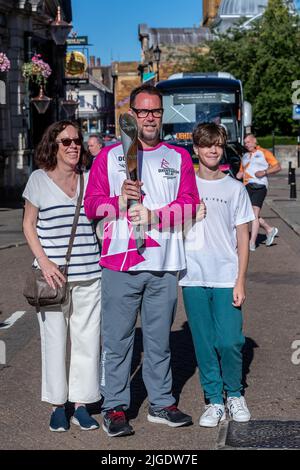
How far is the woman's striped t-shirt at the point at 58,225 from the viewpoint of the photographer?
219 inches

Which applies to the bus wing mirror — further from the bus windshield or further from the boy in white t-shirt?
the boy in white t-shirt

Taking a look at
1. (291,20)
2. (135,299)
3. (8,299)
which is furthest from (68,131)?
(291,20)

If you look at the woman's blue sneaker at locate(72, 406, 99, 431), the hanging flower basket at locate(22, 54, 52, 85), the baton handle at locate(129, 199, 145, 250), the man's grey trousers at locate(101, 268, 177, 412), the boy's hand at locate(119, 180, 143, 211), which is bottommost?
the woman's blue sneaker at locate(72, 406, 99, 431)

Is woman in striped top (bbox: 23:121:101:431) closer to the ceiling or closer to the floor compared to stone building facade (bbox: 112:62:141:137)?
closer to the floor

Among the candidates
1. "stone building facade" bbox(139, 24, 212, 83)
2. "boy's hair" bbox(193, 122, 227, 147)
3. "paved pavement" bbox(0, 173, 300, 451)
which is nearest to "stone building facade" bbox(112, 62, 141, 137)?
"stone building facade" bbox(139, 24, 212, 83)

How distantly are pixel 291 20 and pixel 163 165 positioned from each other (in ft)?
170

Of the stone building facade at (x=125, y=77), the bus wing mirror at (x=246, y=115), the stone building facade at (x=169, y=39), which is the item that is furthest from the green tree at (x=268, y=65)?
the stone building facade at (x=125, y=77)

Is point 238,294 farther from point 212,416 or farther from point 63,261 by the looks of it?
point 63,261

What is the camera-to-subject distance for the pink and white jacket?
543cm

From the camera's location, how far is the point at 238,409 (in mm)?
5832

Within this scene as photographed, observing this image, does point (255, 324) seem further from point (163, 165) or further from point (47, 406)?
point (163, 165)

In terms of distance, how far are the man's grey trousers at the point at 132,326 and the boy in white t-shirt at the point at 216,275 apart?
267mm

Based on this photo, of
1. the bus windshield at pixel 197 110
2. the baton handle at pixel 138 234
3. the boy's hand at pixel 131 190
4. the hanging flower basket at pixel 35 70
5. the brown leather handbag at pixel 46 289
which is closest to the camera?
the boy's hand at pixel 131 190

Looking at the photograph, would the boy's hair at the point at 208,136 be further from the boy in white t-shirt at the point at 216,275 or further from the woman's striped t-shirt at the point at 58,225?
the woman's striped t-shirt at the point at 58,225
